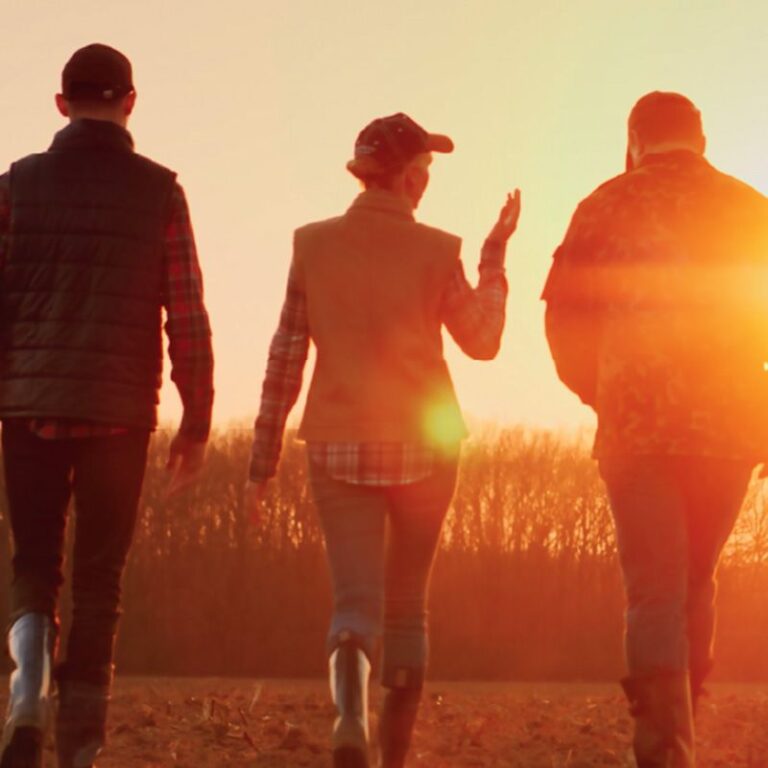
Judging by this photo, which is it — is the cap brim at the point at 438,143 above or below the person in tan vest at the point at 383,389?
above

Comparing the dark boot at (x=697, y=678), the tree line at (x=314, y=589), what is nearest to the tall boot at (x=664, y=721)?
the dark boot at (x=697, y=678)

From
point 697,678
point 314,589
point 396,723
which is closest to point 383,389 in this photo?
point 396,723

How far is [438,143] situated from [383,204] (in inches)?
10.8

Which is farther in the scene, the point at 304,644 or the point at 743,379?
the point at 304,644

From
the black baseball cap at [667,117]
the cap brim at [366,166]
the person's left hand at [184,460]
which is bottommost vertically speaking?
the person's left hand at [184,460]

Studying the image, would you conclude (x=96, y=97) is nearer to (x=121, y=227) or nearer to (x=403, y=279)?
(x=121, y=227)

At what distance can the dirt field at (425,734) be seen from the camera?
27.3 ft

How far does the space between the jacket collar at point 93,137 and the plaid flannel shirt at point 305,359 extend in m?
0.71

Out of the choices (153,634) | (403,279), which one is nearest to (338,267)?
(403,279)

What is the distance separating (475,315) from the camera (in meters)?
5.76

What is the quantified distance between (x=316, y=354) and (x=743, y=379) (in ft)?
4.60

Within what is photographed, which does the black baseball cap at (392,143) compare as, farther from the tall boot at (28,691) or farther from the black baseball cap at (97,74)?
the tall boot at (28,691)

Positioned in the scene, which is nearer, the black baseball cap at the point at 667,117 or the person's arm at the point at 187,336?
the person's arm at the point at 187,336

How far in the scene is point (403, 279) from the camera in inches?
225
